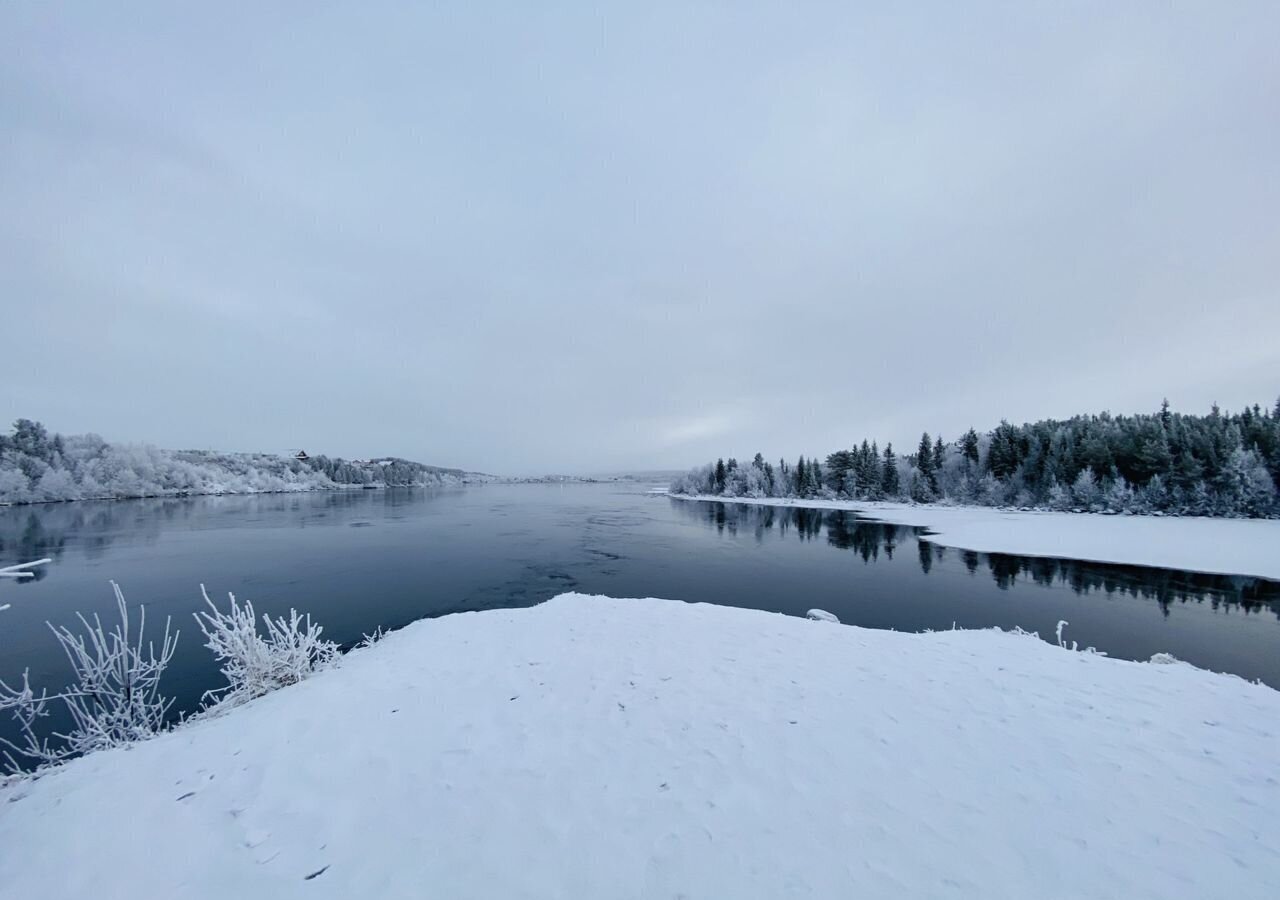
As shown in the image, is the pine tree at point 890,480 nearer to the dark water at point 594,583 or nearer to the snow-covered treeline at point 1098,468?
the snow-covered treeline at point 1098,468

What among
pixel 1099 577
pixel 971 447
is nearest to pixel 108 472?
pixel 1099 577

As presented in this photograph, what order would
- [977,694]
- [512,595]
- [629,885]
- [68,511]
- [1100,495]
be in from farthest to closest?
[68,511], [1100,495], [512,595], [977,694], [629,885]

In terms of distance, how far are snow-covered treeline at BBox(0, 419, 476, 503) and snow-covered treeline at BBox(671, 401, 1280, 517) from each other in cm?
9975

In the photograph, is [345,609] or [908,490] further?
[908,490]

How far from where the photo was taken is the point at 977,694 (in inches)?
229

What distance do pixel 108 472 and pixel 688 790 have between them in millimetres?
97448

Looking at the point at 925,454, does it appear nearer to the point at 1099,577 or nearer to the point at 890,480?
the point at 890,480

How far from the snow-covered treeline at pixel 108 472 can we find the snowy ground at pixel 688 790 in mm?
82563

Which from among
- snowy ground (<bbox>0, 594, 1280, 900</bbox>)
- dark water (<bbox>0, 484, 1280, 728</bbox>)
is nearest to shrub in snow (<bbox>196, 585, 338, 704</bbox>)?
snowy ground (<bbox>0, 594, 1280, 900</bbox>)

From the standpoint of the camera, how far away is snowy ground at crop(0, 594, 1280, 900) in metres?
3.14

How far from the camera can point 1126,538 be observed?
27.5m

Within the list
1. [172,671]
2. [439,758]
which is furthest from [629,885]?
[172,671]

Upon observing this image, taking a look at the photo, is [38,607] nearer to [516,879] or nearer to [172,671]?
[172,671]

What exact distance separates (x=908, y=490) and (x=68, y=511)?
96.4m
